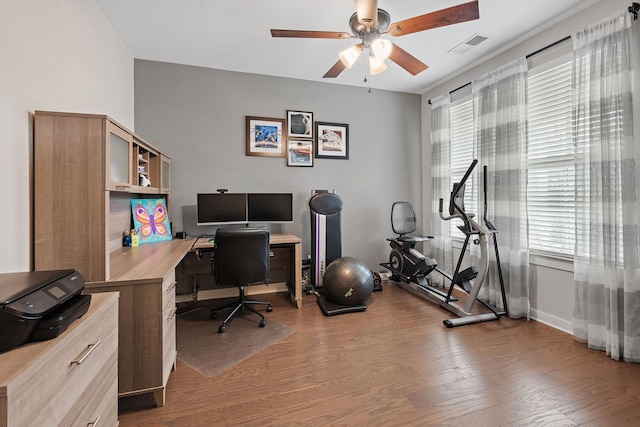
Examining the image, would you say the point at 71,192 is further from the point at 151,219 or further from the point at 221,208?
the point at 221,208

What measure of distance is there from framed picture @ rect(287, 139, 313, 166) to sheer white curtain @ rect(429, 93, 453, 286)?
5.92ft

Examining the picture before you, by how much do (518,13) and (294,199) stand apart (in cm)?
298

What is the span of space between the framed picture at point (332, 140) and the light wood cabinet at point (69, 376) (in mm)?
3121

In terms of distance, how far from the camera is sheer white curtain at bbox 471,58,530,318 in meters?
2.88

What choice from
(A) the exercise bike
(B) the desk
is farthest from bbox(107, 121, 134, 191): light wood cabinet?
(A) the exercise bike

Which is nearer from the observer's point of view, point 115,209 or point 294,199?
point 115,209

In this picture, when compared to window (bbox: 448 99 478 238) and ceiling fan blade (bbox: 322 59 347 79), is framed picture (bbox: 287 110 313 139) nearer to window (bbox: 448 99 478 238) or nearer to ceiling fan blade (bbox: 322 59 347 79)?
ceiling fan blade (bbox: 322 59 347 79)

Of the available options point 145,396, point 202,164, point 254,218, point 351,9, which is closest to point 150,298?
point 145,396

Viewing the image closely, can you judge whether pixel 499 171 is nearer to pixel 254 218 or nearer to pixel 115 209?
pixel 254 218

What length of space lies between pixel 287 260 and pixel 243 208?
2.94 feet

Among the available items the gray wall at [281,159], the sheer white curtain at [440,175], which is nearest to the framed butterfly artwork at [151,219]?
the gray wall at [281,159]

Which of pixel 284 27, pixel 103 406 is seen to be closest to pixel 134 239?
pixel 103 406

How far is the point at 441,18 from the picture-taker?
1864mm

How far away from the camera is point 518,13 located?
251cm
